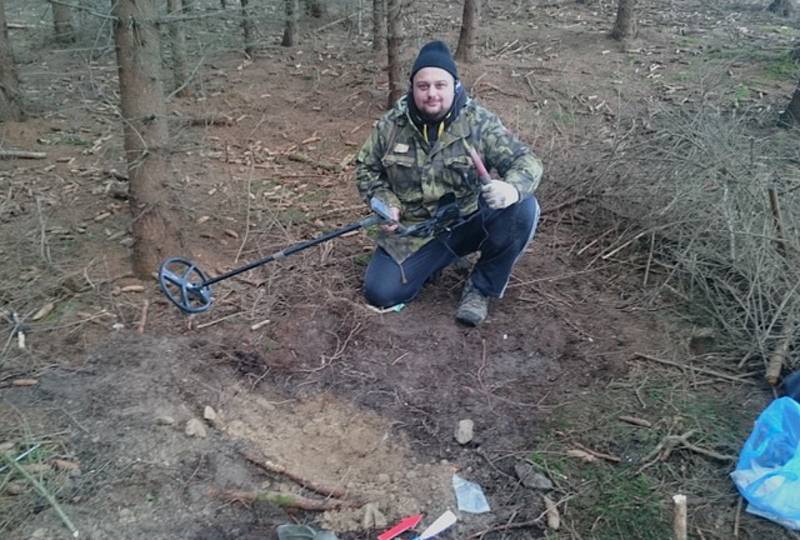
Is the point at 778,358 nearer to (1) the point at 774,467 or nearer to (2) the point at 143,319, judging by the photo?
(1) the point at 774,467

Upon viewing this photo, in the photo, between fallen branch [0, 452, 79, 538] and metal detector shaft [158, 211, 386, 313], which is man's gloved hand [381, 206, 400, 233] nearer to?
metal detector shaft [158, 211, 386, 313]

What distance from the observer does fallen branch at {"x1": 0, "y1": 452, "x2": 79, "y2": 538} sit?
102 inches

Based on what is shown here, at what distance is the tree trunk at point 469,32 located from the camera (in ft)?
23.6

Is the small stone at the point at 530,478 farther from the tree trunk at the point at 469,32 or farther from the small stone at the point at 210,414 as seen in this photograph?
the tree trunk at the point at 469,32

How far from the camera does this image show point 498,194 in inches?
136

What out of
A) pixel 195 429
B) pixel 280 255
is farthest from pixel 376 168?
pixel 195 429

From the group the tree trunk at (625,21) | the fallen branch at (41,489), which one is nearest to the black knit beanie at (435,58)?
the fallen branch at (41,489)

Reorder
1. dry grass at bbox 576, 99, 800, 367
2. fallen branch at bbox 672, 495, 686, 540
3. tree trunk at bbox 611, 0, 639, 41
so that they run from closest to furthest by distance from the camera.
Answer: fallen branch at bbox 672, 495, 686, 540
dry grass at bbox 576, 99, 800, 367
tree trunk at bbox 611, 0, 639, 41

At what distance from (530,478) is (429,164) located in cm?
189

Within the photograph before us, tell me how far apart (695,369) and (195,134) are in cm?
522

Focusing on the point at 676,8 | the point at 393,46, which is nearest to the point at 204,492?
the point at 393,46

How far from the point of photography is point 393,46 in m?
6.19

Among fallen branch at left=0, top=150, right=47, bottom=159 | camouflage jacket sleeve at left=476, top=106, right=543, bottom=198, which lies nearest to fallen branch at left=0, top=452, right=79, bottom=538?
camouflage jacket sleeve at left=476, top=106, right=543, bottom=198

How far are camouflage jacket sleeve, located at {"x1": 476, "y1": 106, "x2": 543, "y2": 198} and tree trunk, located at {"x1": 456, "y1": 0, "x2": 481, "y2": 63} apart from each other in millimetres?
3852
